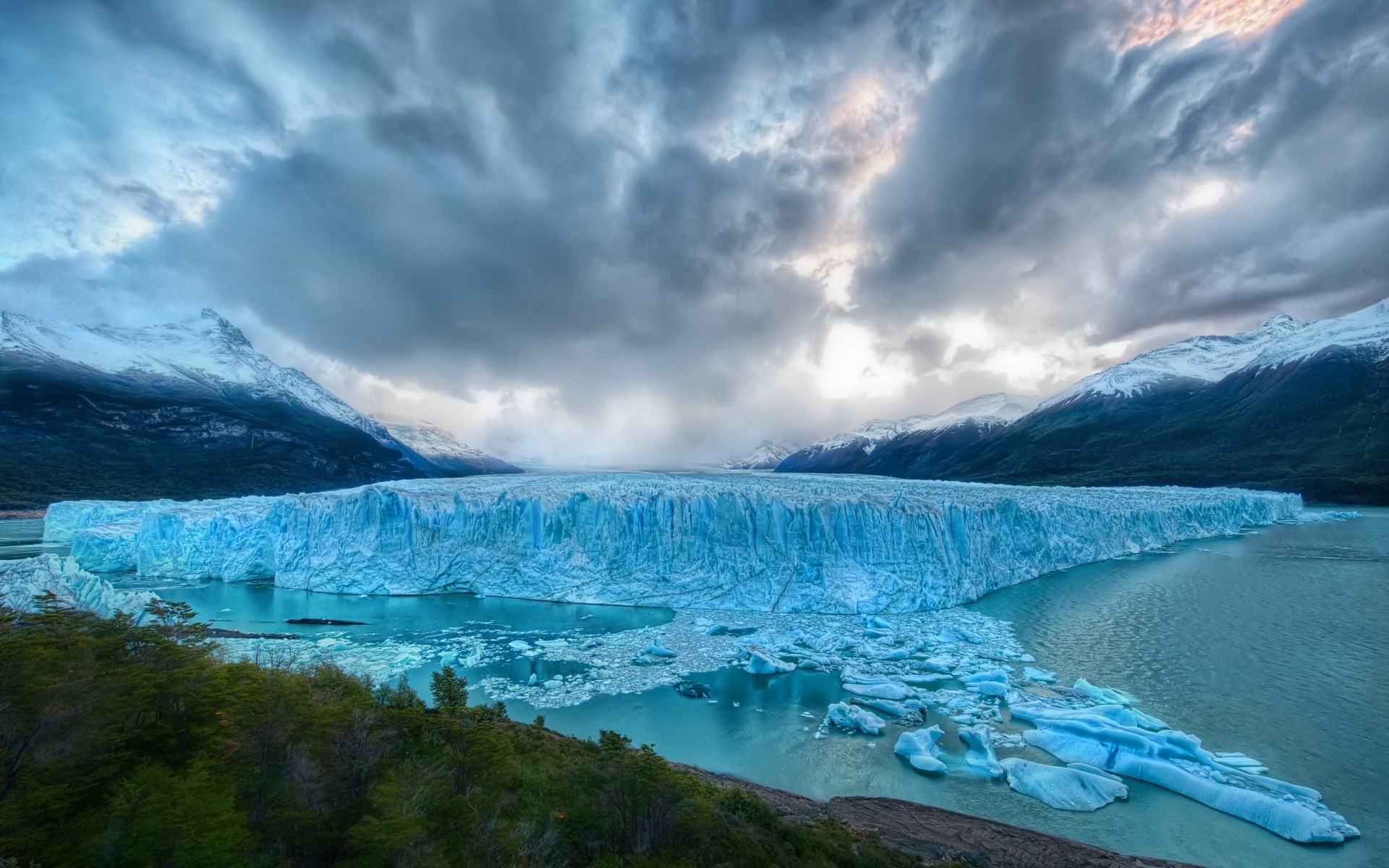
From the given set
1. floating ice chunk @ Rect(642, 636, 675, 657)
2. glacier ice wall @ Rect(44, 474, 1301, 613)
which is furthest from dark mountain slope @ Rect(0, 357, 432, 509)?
floating ice chunk @ Rect(642, 636, 675, 657)

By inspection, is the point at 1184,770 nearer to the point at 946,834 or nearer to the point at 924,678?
the point at 946,834

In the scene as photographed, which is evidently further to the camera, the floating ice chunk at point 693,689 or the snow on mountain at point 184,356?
the snow on mountain at point 184,356

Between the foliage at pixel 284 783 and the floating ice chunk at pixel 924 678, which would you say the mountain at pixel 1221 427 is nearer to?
the floating ice chunk at pixel 924 678

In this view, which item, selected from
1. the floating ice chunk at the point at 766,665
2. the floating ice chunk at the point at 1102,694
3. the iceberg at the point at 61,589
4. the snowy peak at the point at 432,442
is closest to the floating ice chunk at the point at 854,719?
the floating ice chunk at the point at 766,665

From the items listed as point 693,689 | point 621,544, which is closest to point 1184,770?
point 693,689

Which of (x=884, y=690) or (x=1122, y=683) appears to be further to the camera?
(x=1122, y=683)

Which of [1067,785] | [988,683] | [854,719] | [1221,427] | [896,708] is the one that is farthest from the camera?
[1221,427]

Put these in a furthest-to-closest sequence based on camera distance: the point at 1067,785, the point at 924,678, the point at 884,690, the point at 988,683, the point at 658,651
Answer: the point at 658,651 → the point at 924,678 → the point at 988,683 → the point at 884,690 → the point at 1067,785

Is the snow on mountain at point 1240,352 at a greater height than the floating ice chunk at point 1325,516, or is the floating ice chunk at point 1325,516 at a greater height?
the snow on mountain at point 1240,352
